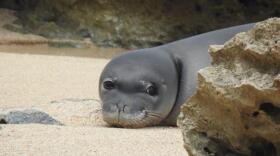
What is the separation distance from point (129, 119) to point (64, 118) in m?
0.43

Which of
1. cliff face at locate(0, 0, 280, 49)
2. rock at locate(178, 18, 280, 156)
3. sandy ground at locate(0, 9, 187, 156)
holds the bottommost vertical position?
cliff face at locate(0, 0, 280, 49)

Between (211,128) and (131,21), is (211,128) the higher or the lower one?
the higher one

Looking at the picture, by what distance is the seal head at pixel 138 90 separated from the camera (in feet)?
13.3

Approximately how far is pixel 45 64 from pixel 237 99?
509cm

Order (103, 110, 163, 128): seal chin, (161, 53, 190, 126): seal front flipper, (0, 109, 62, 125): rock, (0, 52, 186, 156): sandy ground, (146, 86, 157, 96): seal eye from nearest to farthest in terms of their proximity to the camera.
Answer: (0, 52, 186, 156): sandy ground < (0, 109, 62, 125): rock < (103, 110, 163, 128): seal chin < (146, 86, 157, 96): seal eye < (161, 53, 190, 126): seal front flipper

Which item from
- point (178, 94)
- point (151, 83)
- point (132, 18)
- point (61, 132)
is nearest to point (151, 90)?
point (151, 83)

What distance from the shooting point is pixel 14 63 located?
671cm

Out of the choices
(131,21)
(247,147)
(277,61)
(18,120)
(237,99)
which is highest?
(277,61)

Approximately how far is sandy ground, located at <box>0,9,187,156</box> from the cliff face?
6.71 ft

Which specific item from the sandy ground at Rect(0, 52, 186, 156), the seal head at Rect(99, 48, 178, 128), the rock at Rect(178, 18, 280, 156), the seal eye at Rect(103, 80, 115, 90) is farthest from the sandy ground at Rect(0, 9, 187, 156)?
the rock at Rect(178, 18, 280, 156)

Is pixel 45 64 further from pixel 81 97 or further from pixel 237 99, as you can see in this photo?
pixel 237 99

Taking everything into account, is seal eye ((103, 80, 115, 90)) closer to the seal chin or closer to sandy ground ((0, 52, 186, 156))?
the seal chin

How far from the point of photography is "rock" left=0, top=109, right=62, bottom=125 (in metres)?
3.68

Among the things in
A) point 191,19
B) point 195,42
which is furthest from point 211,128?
point 191,19
